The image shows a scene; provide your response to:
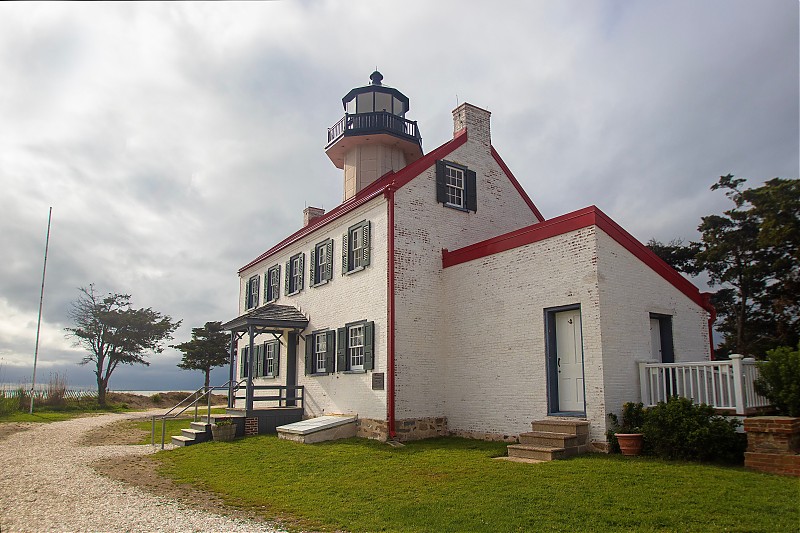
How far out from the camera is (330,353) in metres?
16.3

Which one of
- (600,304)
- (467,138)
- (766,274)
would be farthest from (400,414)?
(766,274)

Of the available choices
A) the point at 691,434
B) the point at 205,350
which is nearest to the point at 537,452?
the point at 691,434

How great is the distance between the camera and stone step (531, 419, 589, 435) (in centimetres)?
1043

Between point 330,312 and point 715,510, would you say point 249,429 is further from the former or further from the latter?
point 715,510

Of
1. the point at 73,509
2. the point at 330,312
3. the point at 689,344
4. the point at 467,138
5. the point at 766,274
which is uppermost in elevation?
the point at 467,138

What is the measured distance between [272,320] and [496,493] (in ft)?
35.6

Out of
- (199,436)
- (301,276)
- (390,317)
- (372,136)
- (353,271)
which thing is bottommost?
(199,436)

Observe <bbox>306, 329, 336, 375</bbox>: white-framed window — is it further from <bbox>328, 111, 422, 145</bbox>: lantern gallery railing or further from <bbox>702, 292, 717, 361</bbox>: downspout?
<bbox>702, 292, 717, 361</bbox>: downspout

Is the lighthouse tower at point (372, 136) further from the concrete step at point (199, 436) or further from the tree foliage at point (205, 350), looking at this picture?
the tree foliage at point (205, 350)

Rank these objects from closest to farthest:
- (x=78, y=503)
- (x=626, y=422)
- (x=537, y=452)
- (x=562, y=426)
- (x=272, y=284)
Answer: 1. (x=78, y=503)
2. (x=537, y=452)
3. (x=626, y=422)
4. (x=562, y=426)
5. (x=272, y=284)

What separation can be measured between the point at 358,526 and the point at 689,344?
8.96 metres

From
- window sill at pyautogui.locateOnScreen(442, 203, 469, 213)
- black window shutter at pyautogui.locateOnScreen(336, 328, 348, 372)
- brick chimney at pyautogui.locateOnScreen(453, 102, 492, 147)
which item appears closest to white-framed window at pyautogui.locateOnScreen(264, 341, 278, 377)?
black window shutter at pyautogui.locateOnScreen(336, 328, 348, 372)

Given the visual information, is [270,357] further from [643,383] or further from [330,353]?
[643,383]

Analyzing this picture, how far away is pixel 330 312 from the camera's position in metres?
16.8
